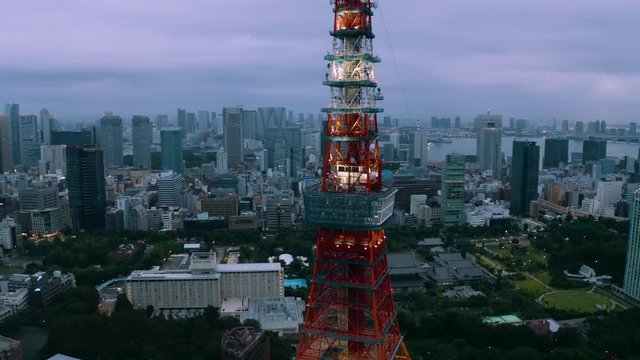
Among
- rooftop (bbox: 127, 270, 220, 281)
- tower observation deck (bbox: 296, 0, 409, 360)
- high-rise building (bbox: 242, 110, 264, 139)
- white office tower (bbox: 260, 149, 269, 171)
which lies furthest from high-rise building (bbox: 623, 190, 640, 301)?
high-rise building (bbox: 242, 110, 264, 139)

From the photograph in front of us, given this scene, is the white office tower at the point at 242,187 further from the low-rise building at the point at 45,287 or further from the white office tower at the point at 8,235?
the low-rise building at the point at 45,287

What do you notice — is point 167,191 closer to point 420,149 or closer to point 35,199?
point 35,199

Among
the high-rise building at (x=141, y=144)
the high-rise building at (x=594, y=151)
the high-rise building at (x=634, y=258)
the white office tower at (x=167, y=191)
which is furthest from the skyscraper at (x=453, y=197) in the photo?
the high-rise building at (x=141, y=144)

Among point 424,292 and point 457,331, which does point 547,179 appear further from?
point 457,331

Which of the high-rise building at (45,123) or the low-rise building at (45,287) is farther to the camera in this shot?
the high-rise building at (45,123)

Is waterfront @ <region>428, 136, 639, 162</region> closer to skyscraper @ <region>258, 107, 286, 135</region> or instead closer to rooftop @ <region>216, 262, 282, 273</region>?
skyscraper @ <region>258, 107, 286, 135</region>

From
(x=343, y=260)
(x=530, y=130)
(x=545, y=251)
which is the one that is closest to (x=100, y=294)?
(x=343, y=260)

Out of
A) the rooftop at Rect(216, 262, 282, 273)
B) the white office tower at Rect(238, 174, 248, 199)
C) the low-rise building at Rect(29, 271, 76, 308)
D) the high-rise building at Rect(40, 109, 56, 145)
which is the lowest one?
the low-rise building at Rect(29, 271, 76, 308)
